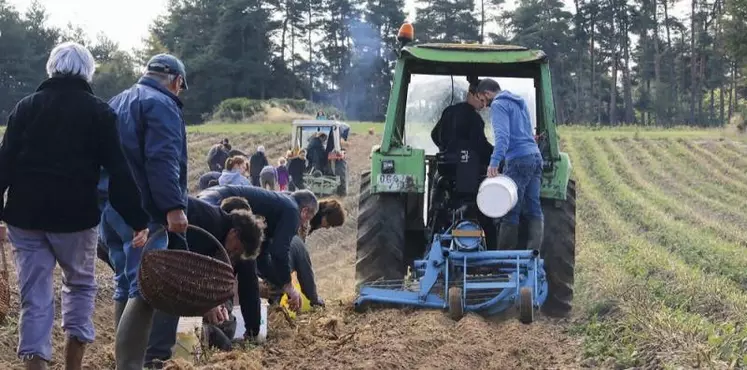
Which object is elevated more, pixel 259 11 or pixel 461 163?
pixel 259 11

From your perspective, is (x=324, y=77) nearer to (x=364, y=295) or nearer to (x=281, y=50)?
(x=281, y=50)

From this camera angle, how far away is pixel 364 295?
673 centimetres

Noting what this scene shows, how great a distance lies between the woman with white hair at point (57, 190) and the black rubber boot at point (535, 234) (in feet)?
10.7

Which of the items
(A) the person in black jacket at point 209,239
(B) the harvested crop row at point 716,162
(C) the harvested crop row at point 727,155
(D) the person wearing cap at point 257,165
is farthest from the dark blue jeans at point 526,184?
(C) the harvested crop row at point 727,155

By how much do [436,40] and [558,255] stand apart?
52.6m

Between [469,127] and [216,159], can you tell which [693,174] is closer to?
[216,159]

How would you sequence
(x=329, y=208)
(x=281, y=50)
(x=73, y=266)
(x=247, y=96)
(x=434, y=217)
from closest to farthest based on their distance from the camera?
(x=73, y=266) < (x=329, y=208) < (x=434, y=217) < (x=247, y=96) < (x=281, y=50)

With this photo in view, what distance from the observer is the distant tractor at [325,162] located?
18.1 metres

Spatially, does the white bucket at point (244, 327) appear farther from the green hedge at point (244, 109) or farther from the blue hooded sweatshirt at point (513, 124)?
the green hedge at point (244, 109)

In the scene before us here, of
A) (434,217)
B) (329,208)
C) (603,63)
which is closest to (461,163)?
(434,217)

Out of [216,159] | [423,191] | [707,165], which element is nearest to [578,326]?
[423,191]

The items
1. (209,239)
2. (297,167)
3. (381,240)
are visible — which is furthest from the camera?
(297,167)

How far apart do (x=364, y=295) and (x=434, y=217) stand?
101 centimetres

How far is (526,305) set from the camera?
6.23m
